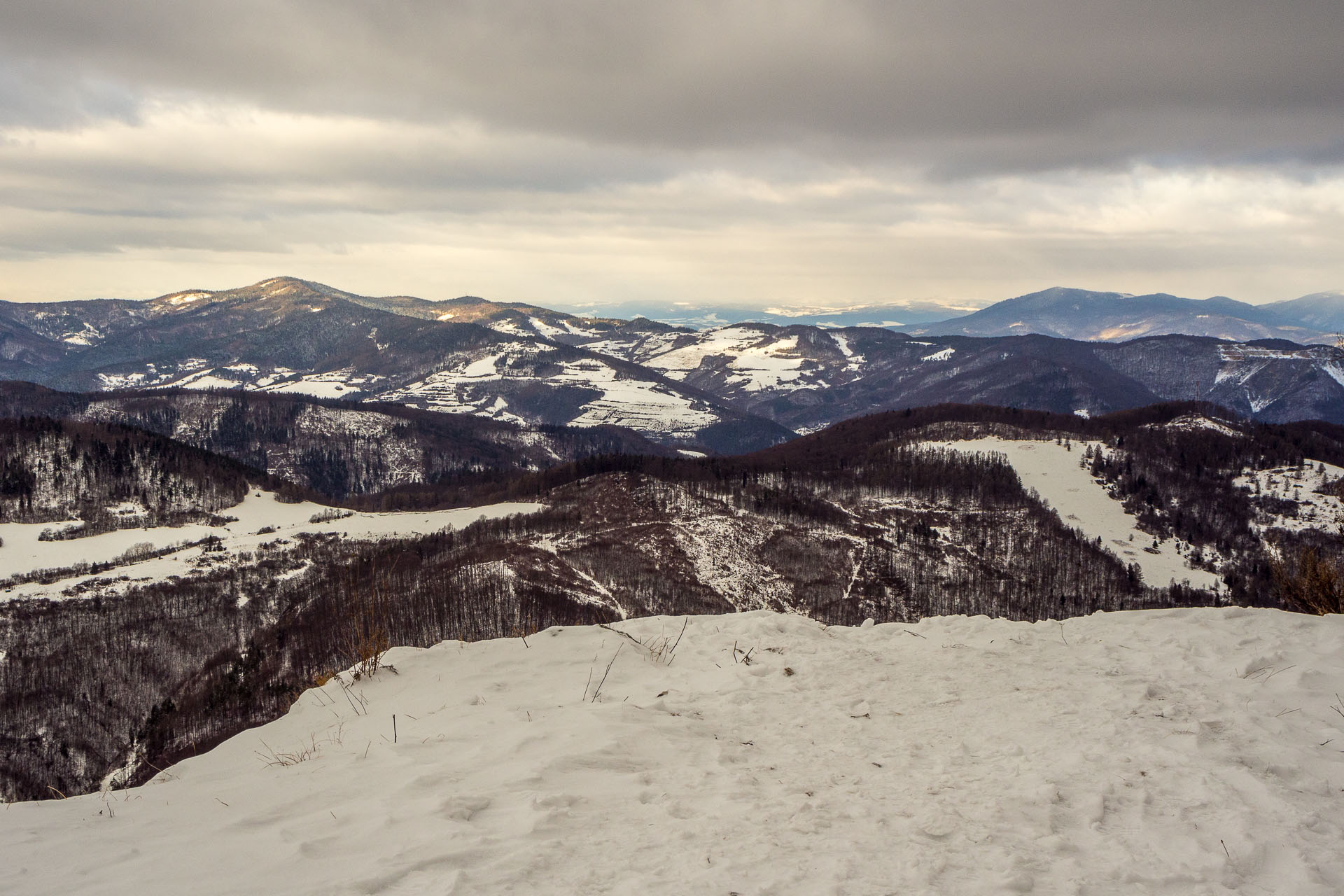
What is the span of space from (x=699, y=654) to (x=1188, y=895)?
10.3m

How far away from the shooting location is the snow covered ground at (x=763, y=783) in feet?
25.7

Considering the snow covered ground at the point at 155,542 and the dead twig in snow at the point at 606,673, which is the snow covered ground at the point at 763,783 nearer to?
Result: the dead twig in snow at the point at 606,673

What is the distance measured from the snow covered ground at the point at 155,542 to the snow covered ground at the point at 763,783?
166 metres

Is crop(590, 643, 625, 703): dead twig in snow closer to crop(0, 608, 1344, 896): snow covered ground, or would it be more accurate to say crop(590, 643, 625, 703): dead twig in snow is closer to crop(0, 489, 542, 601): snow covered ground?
crop(0, 608, 1344, 896): snow covered ground

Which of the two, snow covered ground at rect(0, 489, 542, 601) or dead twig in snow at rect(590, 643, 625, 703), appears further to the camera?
snow covered ground at rect(0, 489, 542, 601)

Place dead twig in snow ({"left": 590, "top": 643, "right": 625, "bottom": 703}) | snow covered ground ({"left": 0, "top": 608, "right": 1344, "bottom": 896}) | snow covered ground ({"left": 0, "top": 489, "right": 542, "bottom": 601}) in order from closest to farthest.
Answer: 1. snow covered ground ({"left": 0, "top": 608, "right": 1344, "bottom": 896})
2. dead twig in snow ({"left": 590, "top": 643, "right": 625, "bottom": 703})
3. snow covered ground ({"left": 0, "top": 489, "right": 542, "bottom": 601})

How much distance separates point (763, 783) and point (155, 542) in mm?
217131

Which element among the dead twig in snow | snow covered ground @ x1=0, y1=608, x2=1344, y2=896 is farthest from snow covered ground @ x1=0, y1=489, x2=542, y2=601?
snow covered ground @ x1=0, y1=608, x2=1344, y2=896

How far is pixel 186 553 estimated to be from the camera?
162625mm

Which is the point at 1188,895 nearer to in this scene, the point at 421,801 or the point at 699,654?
the point at 421,801

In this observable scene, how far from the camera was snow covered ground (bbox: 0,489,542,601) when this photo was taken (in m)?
148

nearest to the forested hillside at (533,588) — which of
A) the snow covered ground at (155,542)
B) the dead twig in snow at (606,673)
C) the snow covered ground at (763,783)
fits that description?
the snow covered ground at (155,542)

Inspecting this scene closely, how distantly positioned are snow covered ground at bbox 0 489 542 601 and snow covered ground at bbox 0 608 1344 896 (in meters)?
166

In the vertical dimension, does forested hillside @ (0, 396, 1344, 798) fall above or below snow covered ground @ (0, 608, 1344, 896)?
below
